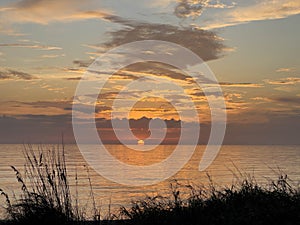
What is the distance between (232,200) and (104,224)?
2.33 meters

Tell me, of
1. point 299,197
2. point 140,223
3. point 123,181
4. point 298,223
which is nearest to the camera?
point 298,223

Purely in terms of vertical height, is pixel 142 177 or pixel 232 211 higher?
pixel 142 177

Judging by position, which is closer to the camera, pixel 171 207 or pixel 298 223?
pixel 298 223

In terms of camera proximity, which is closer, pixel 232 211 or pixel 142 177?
pixel 232 211

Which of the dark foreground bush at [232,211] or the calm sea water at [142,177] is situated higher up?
the calm sea water at [142,177]

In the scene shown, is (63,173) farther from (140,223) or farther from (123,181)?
(123,181)

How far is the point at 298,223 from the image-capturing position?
6.56m

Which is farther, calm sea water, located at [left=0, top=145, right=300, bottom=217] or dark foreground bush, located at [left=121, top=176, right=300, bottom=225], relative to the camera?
calm sea water, located at [left=0, top=145, right=300, bottom=217]

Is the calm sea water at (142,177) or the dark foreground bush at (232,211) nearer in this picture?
the dark foreground bush at (232,211)

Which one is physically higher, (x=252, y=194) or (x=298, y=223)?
(x=252, y=194)

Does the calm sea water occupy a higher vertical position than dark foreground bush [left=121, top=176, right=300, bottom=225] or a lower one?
higher

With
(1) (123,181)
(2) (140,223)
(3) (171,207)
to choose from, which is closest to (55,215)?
(2) (140,223)

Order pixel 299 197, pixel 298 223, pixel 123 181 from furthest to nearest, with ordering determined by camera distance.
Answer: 1. pixel 123 181
2. pixel 299 197
3. pixel 298 223

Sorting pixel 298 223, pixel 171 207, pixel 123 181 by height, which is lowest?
pixel 298 223
